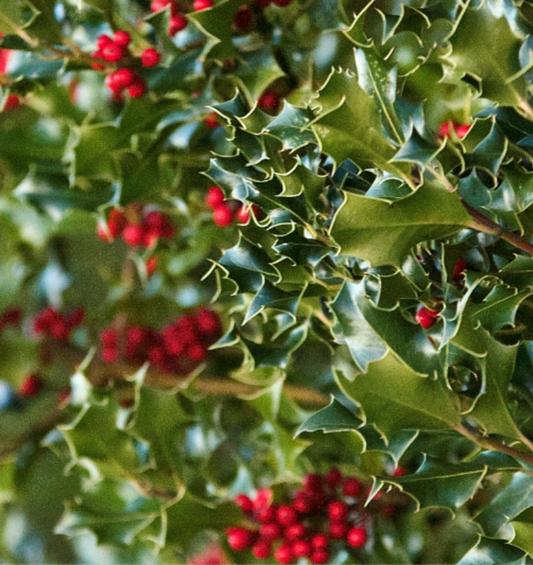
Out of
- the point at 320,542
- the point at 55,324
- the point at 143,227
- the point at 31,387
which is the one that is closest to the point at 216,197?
the point at 143,227

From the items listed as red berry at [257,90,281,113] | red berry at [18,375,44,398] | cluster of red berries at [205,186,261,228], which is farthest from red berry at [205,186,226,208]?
red berry at [18,375,44,398]

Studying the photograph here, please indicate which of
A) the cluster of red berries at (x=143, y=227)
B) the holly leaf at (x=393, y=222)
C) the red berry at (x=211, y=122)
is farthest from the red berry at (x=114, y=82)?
the holly leaf at (x=393, y=222)

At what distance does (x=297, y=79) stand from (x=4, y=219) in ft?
1.98

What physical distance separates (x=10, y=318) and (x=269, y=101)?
2.69 ft

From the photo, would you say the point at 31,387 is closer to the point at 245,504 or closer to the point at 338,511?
the point at 245,504

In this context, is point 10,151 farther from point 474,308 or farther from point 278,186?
point 474,308

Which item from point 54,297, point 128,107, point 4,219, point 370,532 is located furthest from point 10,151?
point 370,532

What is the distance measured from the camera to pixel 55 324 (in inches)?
53.6

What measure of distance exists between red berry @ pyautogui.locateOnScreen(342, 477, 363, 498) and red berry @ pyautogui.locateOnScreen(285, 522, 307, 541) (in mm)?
61

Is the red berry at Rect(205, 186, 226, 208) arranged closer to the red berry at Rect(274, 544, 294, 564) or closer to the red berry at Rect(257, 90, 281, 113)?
the red berry at Rect(257, 90, 281, 113)

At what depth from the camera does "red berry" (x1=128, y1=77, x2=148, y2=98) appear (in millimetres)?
836

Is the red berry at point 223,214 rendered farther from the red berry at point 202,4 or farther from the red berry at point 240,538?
the red berry at point 240,538

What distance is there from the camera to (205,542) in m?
1.27

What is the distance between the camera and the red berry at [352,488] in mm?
838
